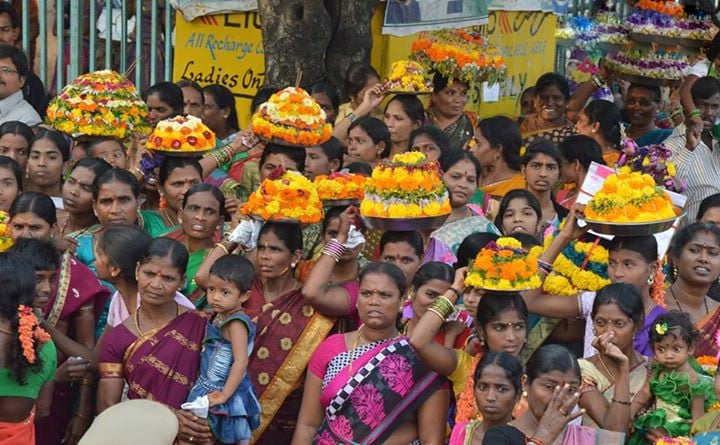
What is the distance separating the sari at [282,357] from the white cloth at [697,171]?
3547 millimetres

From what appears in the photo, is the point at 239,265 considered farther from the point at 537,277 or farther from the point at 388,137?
the point at 388,137

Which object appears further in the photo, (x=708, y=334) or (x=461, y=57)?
(x=461, y=57)

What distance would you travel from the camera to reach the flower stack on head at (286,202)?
8.67m

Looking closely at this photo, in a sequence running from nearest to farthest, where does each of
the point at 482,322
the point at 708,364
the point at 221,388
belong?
the point at 482,322 < the point at 221,388 < the point at 708,364

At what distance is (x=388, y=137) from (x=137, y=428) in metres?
6.27

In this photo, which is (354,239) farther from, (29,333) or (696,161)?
(696,161)

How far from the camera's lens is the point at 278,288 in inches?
344

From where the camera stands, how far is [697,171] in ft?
37.1

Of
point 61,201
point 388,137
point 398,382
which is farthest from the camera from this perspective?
point 388,137

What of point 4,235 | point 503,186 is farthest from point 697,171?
point 4,235

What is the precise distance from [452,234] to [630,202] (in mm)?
1434

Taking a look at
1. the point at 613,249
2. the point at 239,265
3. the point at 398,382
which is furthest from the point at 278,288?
the point at 613,249

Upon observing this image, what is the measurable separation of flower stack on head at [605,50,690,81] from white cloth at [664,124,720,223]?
1.60 meters

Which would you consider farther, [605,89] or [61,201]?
[605,89]
